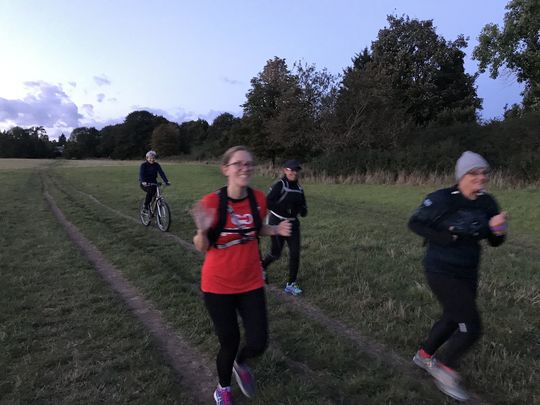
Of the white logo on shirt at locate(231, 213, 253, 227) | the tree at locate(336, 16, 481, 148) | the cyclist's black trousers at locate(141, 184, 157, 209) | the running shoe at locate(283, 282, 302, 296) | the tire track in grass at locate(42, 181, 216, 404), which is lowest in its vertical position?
the tire track in grass at locate(42, 181, 216, 404)

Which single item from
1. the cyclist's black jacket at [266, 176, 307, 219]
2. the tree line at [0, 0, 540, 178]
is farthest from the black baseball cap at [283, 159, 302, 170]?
the tree line at [0, 0, 540, 178]

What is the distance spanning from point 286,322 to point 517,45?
23839mm

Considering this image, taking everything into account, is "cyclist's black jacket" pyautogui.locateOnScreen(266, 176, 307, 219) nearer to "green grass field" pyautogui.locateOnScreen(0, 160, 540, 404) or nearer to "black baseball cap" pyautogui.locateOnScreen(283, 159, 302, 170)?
"black baseball cap" pyautogui.locateOnScreen(283, 159, 302, 170)

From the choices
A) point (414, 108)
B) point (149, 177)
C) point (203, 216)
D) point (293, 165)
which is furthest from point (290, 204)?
point (414, 108)

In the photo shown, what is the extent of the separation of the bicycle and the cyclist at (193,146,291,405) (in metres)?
8.10

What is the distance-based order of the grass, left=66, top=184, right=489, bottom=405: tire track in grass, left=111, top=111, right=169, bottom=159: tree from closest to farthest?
the grass → left=66, top=184, right=489, bottom=405: tire track in grass → left=111, top=111, right=169, bottom=159: tree

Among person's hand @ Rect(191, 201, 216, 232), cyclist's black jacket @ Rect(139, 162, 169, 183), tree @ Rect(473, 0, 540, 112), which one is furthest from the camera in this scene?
tree @ Rect(473, 0, 540, 112)

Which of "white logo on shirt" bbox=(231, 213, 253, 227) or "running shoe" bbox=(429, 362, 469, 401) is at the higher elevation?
"white logo on shirt" bbox=(231, 213, 253, 227)

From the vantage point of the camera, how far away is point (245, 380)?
3611 mm

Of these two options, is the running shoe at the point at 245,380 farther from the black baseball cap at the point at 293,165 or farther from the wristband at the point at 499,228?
the black baseball cap at the point at 293,165

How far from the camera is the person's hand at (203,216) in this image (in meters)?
3.14

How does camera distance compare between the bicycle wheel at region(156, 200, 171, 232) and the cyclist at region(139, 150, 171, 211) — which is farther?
the cyclist at region(139, 150, 171, 211)

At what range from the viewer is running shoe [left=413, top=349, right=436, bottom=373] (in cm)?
392

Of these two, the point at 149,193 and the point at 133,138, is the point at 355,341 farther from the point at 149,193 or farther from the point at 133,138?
the point at 133,138
